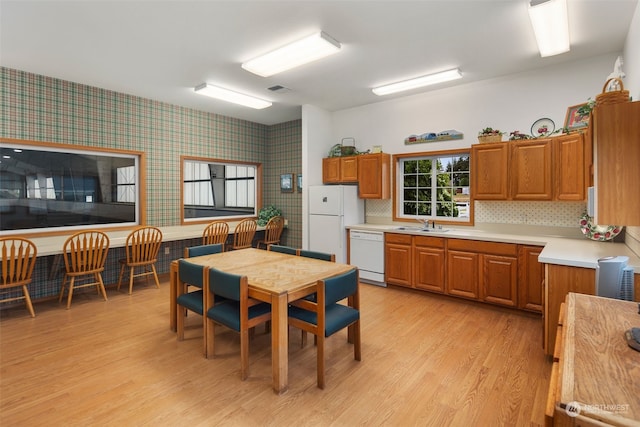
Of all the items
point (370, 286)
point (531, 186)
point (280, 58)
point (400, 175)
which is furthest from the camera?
point (400, 175)

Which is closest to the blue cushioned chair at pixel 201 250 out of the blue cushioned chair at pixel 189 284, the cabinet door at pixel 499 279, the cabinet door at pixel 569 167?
the blue cushioned chair at pixel 189 284

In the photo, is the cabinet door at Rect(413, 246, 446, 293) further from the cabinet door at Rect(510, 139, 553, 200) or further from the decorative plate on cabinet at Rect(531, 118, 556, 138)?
the decorative plate on cabinet at Rect(531, 118, 556, 138)

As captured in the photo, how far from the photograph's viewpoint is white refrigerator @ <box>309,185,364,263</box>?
193 inches

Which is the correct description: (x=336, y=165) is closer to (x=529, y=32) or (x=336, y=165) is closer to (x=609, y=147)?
(x=529, y=32)

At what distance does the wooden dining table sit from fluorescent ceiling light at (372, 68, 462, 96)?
2.63 meters

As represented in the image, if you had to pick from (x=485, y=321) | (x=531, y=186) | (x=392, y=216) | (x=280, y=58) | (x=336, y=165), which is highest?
(x=280, y=58)

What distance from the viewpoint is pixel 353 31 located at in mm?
2918

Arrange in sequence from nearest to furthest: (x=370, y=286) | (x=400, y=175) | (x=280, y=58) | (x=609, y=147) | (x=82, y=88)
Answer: (x=609, y=147) < (x=280, y=58) < (x=82, y=88) < (x=370, y=286) < (x=400, y=175)

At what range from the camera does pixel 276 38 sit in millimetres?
3016

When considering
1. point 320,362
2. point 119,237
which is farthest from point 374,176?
→ point 119,237

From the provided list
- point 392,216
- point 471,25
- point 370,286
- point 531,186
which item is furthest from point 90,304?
point 531,186

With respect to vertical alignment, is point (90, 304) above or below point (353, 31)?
below

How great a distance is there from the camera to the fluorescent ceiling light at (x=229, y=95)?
428 centimetres

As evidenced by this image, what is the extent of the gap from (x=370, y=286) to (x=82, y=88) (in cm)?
476
